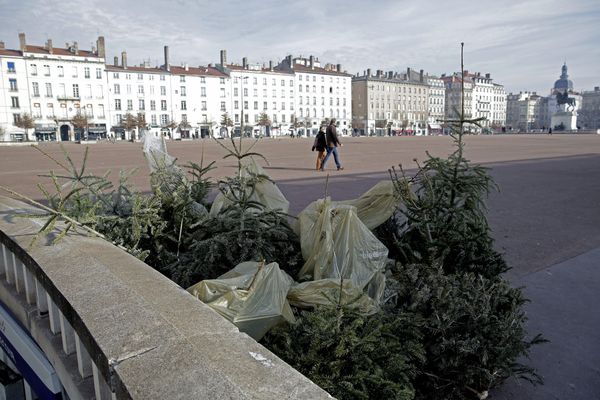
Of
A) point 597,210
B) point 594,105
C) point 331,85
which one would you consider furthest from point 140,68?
point 594,105

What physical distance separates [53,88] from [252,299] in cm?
7911

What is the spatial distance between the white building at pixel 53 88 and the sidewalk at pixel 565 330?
7146 centimetres

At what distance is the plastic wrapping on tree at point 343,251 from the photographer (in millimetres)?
3010

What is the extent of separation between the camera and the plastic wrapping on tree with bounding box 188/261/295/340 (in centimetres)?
233

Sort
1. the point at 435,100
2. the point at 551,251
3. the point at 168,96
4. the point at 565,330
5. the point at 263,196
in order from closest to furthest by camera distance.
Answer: the point at 565,330, the point at 263,196, the point at 551,251, the point at 168,96, the point at 435,100

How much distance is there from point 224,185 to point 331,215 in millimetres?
1490

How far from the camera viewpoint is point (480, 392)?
8.28ft

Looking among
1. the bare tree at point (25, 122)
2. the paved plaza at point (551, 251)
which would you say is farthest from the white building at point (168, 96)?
the paved plaza at point (551, 251)

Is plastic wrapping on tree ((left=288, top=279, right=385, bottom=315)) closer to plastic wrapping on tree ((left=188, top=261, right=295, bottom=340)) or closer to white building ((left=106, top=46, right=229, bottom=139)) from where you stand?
plastic wrapping on tree ((left=188, top=261, right=295, bottom=340))

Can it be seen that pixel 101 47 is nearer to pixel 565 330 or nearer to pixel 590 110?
pixel 565 330

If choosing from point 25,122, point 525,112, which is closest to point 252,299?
point 25,122

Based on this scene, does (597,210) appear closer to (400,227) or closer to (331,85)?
(400,227)

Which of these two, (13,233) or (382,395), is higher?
(13,233)

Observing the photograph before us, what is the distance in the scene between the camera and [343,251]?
10.1 ft
